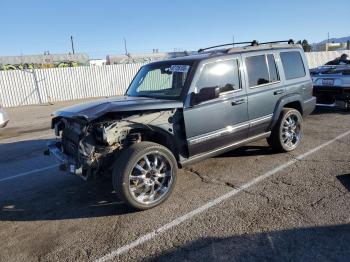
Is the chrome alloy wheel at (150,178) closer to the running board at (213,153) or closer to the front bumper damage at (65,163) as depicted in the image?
the running board at (213,153)

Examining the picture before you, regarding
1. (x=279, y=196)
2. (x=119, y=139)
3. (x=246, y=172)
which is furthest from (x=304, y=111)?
(x=119, y=139)

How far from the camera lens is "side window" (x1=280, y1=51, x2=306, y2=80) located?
6.28m

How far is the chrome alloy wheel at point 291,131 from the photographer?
6297 millimetres

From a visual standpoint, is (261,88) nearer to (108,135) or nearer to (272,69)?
(272,69)

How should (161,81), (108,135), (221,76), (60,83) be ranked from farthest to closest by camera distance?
(60,83) < (161,81) < (221,76) < (108,135)

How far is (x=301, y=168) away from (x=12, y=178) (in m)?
4.79

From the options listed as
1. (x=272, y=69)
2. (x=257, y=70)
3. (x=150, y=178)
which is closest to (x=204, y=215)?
(x=150, y=178)

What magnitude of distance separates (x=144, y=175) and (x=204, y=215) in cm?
89

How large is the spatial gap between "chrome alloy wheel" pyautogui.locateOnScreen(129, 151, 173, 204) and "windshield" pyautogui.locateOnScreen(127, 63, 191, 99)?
0.98m

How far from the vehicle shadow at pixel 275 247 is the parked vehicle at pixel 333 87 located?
6898 millimetres

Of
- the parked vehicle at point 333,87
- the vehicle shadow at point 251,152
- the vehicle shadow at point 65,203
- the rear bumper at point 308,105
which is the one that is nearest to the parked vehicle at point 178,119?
the vehicle shadow at point 251,152

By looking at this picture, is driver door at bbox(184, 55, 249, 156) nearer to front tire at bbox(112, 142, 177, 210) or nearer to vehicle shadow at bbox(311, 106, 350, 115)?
front tire at bbox(112, 142, 177, 210)

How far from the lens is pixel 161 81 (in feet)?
18.4

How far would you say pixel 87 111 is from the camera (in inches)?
172
